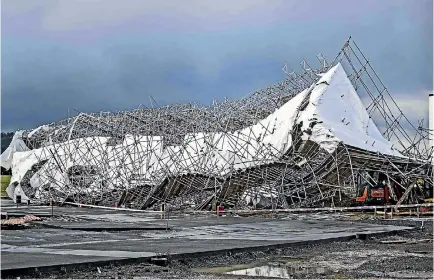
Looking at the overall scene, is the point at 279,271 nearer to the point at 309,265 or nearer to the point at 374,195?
the point at 309,265

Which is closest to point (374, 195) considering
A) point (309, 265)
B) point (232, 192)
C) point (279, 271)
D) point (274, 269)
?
point (232, 192)

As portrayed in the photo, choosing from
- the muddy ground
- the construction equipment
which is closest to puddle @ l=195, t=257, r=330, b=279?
the muddy ground

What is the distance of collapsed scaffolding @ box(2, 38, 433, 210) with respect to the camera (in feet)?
106

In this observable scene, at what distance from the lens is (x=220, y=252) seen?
14.4m

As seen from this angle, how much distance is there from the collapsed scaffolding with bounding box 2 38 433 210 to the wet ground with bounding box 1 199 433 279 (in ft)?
29.4

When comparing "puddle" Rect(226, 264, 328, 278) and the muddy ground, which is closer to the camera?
the muddy ground

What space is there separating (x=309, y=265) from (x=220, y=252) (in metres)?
2.23

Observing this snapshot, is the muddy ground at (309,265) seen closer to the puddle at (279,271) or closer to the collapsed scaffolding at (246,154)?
the puddle at (279,271)

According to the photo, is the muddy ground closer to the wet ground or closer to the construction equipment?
the wet ground

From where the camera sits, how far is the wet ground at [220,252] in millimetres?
11625

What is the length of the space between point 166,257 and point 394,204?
67.6 feet

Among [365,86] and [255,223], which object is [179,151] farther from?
[255,223]

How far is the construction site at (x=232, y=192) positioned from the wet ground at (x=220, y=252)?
0.04 meters

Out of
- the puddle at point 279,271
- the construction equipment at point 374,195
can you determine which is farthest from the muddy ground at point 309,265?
the construction equipment at point 374,195
